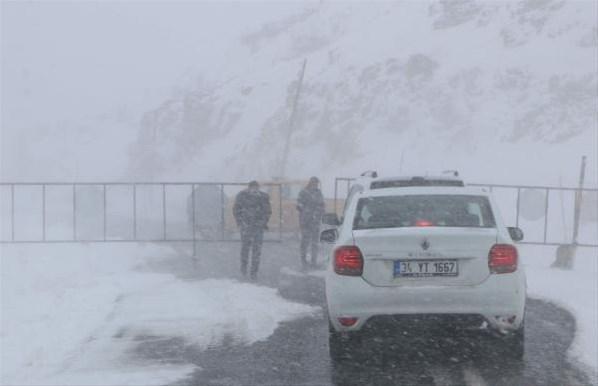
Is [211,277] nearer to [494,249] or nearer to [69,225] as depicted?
[494,249]

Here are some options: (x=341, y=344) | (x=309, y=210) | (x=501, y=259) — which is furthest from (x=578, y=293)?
(x=341, y=344)

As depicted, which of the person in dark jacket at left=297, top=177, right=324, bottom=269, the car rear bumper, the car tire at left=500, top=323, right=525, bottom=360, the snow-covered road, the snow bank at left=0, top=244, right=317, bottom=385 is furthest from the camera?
the person in dark jacket at left=297, top=177, right=324, bottom=269

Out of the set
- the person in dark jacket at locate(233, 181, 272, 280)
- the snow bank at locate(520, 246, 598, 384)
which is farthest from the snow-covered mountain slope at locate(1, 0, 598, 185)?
the person in dark jacket at locate(233, 181, 272, 280)

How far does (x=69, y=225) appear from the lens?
2716 centimetres

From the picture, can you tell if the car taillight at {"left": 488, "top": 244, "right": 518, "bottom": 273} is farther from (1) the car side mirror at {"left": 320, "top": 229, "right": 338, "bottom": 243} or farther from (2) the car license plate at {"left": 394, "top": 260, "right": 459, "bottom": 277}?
(1) the car side mirror at {"left": 320, "top": 229, "right": 338, "bottom": 243}

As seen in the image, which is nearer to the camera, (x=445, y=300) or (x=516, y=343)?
(x=445, y=300)

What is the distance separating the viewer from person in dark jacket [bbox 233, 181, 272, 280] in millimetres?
13617

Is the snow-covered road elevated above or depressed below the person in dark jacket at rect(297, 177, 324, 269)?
below

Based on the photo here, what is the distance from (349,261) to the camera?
270 inches

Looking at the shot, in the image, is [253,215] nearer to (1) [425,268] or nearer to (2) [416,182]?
(2) [416,182]

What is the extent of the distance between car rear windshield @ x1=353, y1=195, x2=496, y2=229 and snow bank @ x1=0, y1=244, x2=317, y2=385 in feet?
6.51

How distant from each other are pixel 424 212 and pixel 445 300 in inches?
39.8

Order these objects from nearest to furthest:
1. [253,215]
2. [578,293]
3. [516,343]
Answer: [516,343]
[578,293]
[253,215]

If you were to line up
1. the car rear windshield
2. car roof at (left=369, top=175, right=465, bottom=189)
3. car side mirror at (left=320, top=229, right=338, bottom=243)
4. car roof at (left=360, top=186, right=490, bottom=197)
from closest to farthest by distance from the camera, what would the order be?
1. the car rear windshield
2. car roof at (left=360, top=186, right=490, bottom=197)
3. car roof at (left=369, top=175, right=465, bottom=189)
4. car side mirror at (left=320, top=229, right=338, bottom=243)
